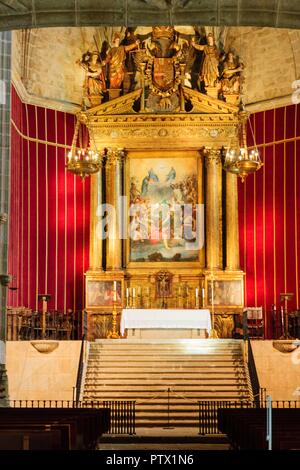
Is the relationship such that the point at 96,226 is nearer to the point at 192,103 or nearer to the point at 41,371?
the point at 192,103

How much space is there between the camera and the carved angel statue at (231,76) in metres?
22.8

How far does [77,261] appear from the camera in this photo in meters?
23.5

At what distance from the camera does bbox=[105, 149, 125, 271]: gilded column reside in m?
22.7

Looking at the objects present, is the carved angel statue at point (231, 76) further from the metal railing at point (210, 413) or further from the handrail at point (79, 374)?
the metal railing at point (210, 413)

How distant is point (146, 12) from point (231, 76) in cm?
1317

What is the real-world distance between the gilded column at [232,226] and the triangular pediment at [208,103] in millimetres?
1690

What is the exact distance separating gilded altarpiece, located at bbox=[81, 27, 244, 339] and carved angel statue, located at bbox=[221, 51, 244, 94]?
31cm

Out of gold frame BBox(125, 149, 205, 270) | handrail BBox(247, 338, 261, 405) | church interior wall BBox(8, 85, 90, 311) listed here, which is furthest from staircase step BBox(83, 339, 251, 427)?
church interior wall BBox(8, 85, 90, 311)

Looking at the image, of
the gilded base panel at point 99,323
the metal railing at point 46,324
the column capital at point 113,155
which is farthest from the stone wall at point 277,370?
the column capital at point 113,155

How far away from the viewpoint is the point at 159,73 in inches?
894

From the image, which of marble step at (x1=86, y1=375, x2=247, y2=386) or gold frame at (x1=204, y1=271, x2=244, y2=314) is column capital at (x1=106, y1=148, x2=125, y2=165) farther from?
marble step at (x1=86, y1=375, x2=247, y2=386)

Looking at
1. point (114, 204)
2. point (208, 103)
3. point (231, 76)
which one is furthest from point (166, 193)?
point (231, 76)
